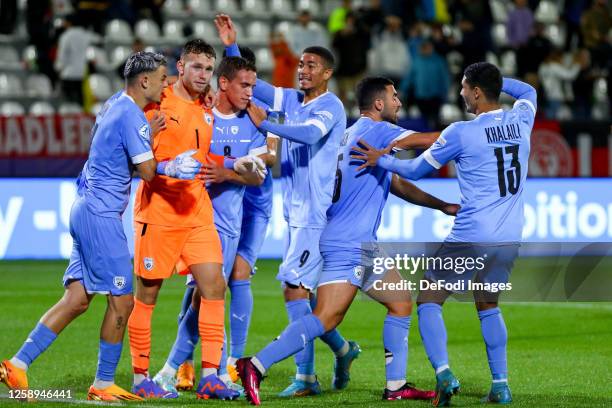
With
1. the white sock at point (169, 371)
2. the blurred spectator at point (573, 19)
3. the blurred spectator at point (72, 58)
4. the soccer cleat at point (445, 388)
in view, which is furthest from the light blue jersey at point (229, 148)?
the blurred spectator at point (573, 19)

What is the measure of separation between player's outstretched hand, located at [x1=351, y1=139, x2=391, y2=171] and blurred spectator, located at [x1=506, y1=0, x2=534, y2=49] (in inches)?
566

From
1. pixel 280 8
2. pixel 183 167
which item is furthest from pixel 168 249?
pixel 280 8

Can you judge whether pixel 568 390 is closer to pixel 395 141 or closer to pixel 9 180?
pixel 395 141

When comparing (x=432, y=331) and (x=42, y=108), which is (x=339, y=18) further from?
(x=432, y=331)

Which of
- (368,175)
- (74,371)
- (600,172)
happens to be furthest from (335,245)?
(600,172)

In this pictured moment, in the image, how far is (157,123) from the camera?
24.5ft

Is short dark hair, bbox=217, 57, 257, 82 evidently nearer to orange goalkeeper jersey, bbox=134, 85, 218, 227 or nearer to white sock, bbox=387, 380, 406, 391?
orange goalkeeper jersey, bbox=134, 85, 218, 227

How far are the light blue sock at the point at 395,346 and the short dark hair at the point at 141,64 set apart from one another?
2.16 m

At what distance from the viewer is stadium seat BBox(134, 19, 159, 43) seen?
20688mm

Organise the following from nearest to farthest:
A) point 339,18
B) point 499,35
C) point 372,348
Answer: point 372,348
point 339,18
point 499,35

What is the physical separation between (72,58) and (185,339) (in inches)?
448

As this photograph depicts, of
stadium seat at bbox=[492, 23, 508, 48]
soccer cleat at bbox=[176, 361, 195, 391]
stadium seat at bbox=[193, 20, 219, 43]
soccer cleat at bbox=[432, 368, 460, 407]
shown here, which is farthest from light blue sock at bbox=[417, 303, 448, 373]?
stadium seat at bbox=[492, 23, 508, 48]

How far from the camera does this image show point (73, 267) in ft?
24.7

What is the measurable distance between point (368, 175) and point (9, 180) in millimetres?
8372
